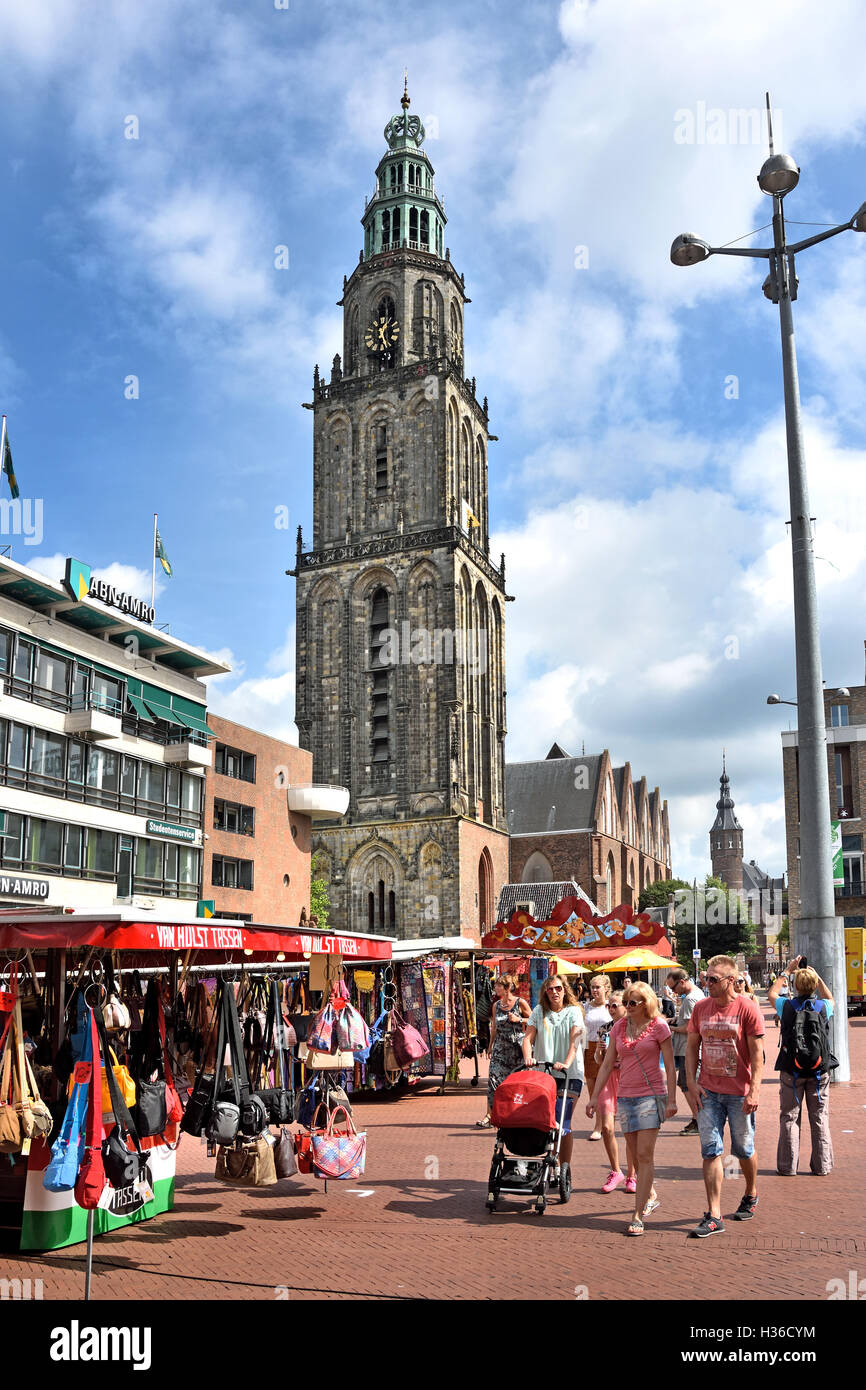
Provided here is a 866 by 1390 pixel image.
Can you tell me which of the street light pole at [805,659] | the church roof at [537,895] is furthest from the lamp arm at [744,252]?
Answer: the church roof at [537,895]

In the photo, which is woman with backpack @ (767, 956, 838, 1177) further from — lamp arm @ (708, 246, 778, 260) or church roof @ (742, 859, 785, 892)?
church roof @ (742, 859, 785, 892)

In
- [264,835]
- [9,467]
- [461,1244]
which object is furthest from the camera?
[264,835]

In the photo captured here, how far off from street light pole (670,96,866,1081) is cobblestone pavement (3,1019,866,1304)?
259cm

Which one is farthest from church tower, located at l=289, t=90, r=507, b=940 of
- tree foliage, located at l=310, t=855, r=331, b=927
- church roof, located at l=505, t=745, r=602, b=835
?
church roof, located at l=505, t=745, r=602, b=835

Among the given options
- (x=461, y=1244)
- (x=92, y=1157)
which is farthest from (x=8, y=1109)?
(x=461, y=1244)

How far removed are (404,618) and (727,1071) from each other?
56.5m

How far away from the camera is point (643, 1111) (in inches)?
326

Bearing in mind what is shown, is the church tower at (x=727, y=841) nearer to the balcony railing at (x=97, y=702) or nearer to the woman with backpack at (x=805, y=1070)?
the balcony railing at (x=97, y=702)

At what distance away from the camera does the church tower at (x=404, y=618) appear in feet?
203

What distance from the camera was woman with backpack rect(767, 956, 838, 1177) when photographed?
32.2 feet

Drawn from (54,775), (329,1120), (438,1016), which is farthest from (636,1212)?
(54,775)

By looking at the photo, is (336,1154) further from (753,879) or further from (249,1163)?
(753,879)

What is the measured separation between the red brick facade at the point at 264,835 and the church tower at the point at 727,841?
136 metres

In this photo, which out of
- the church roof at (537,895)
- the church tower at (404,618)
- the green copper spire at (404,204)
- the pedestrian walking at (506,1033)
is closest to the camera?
the pedestrian walking at (506,1033)
